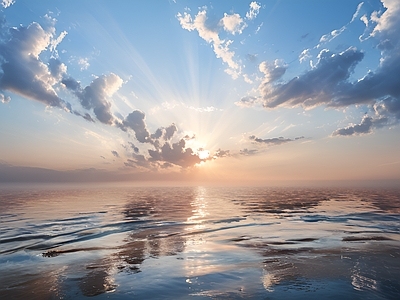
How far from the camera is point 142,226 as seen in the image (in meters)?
20.8

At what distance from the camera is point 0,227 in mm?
19828

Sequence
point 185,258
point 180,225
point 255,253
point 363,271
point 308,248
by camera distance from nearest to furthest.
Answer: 1. point 363,271
2. point 185,258
3. point 255,253
4. point 308,248
5. point 180,225

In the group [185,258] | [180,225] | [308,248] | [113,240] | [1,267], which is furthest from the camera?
[180,225]

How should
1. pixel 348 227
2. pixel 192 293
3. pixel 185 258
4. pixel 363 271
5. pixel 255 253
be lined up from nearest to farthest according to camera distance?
1. pixel 192 293
2. pixel 363 271
3. pixel 185 258
4. pixel 255 253
5. pixel 348 227

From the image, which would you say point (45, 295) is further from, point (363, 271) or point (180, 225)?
point (180, 225)

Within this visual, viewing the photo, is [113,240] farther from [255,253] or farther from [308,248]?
[308,248]

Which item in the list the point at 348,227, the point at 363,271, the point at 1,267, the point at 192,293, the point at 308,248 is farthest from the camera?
the point at 348,227

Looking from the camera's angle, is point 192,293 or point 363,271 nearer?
point 192,293

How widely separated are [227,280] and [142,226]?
13.8m

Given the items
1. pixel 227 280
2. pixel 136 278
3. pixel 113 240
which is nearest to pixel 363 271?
pixel 227 280

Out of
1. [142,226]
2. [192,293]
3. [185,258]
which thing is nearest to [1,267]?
[185,258]

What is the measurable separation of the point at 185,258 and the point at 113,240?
21.6 ft

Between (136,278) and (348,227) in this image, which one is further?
(348,227)

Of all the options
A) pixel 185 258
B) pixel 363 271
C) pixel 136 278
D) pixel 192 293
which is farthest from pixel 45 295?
pixel 363 271
